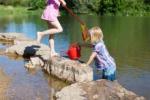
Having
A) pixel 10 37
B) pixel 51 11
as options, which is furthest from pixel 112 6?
pixel 51 11

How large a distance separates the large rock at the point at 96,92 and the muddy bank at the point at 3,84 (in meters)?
1.13

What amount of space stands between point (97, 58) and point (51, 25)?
7.09 ft

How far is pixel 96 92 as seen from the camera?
798cm

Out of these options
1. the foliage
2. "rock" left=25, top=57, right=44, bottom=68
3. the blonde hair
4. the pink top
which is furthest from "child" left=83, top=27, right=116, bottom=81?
the foliage

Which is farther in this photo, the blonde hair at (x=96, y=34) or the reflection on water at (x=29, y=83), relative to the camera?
the blonde hair at (x=96, y=34)

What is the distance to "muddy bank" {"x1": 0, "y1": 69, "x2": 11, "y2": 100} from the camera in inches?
337

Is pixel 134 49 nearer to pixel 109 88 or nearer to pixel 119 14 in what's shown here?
pixel 109 88

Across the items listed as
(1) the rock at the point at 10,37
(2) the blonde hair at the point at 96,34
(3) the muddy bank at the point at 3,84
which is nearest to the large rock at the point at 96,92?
(3) the muddy bank at the point at 3,84

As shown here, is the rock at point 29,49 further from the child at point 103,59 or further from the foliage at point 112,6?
the foliage at point 112,6

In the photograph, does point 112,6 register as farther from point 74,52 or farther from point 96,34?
point 96,34

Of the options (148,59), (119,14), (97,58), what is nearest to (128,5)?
(119,14)

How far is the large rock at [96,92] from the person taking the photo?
7.88m

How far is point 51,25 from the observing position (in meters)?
11.2

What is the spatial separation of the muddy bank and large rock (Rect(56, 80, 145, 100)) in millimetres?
1130
